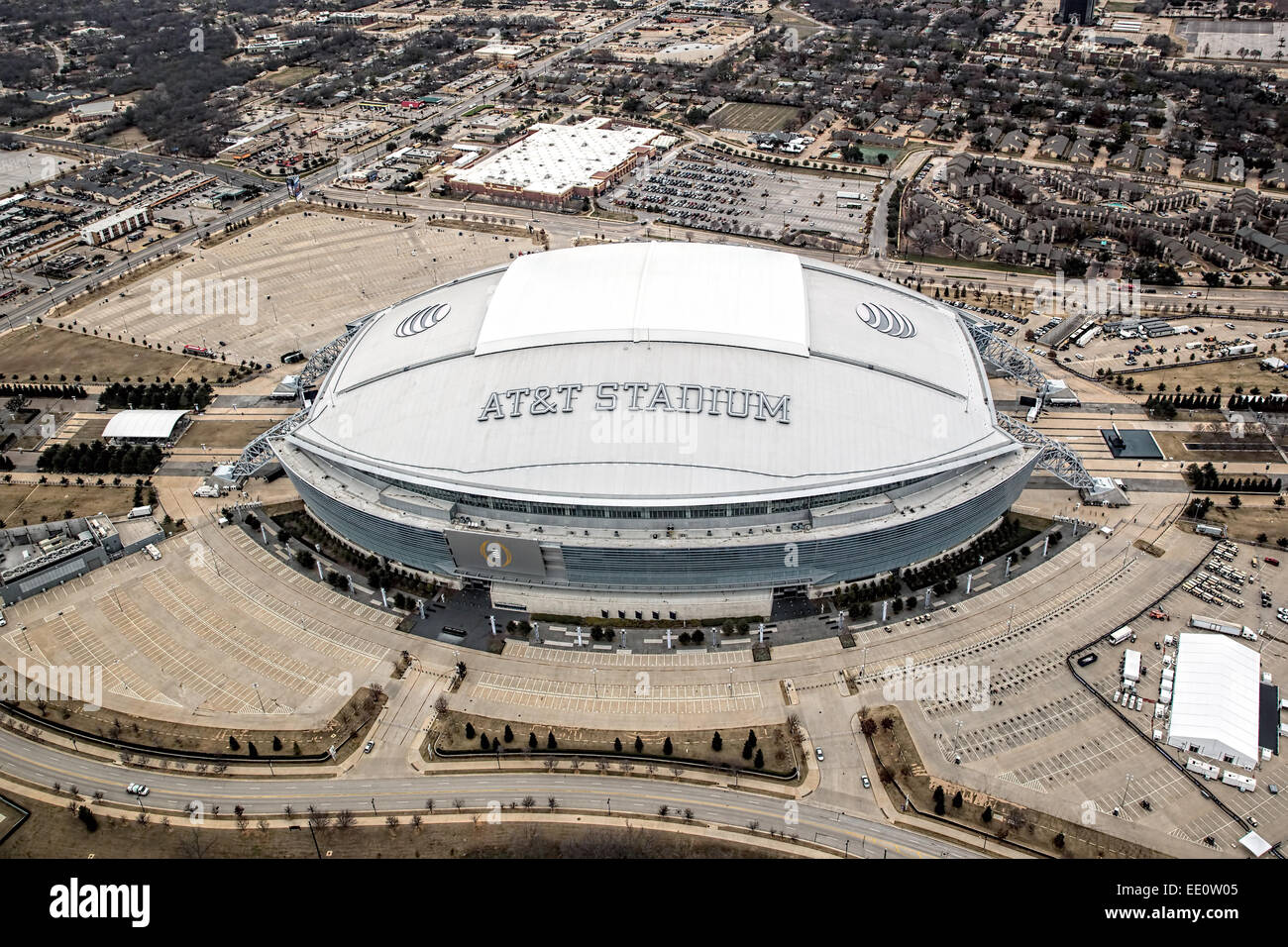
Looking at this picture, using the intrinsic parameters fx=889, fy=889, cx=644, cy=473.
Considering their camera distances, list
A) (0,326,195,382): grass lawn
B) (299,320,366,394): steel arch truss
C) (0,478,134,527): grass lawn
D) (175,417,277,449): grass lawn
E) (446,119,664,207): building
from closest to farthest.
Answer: (0,478,134,527): grass lawn, (175,417,277,449): grass lawn, (299,320,366,394): steel arch truss, (0,326,195,382): grass lawn, (446,119,664,207): building

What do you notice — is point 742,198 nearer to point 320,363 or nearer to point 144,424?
point 320,363

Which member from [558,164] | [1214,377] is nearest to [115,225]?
[558,164]

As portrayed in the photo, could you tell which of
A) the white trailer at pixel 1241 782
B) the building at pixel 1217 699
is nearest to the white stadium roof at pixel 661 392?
the building at pixel 1217 699

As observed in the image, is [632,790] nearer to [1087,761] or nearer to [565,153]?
[1087,761]

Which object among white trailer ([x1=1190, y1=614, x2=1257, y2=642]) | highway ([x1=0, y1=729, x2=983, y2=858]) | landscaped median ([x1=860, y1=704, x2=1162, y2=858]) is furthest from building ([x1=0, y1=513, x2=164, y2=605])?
white trailer ([x1=1190, y1=614, x2=1257, y2=642])

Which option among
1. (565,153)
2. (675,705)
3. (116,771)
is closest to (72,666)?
(116,771)

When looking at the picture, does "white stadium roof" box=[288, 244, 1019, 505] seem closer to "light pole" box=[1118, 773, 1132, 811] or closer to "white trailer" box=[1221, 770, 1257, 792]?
"light pole" box=[1118, 773, 1132, 811]
